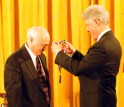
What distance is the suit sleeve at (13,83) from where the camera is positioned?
1.94 metres

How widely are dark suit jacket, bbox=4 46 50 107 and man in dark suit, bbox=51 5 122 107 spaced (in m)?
0.20

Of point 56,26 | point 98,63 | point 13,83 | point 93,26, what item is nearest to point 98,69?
point 98,63

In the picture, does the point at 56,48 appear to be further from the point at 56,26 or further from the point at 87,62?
the point at 56,26

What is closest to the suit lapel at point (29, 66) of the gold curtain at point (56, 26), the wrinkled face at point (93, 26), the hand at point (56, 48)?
the hand at point (56, 48)

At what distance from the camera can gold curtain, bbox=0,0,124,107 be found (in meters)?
2.71

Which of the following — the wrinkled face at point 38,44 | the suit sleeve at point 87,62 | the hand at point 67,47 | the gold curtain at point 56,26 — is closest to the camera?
the suit sleeve at point 87,62

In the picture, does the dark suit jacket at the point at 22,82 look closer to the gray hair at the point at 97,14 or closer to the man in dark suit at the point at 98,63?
the man in dark suit at the point at 98,63

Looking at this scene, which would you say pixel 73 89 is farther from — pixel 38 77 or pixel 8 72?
pixel 8 72

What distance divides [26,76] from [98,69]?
444 millimetres

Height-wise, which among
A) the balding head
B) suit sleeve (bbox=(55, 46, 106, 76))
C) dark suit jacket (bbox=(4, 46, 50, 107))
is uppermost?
the balding head

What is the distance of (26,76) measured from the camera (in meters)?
2.01

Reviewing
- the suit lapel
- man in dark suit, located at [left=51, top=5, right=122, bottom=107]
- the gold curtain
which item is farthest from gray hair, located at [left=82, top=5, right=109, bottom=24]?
the gold curtain

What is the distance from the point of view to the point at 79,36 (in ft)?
8.97

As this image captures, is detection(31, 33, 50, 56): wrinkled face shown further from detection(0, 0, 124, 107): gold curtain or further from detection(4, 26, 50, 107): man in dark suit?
detection(0, 0, 124, 107): gold curtain
